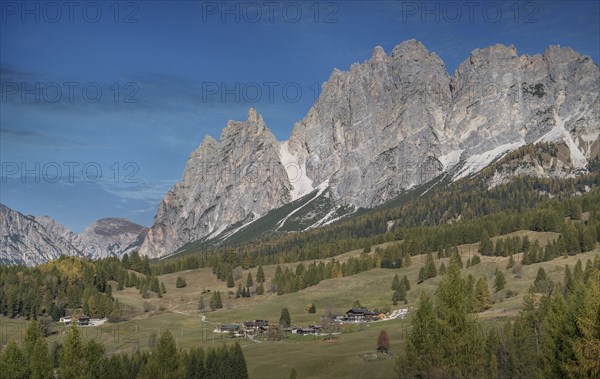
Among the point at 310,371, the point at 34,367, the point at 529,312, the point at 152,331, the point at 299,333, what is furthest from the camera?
the point at 152,331

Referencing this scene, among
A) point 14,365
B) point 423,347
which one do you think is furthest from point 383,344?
point 14,365

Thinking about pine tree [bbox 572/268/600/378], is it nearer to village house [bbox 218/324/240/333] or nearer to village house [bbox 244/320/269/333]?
village house [bbox 244/320/269/333]

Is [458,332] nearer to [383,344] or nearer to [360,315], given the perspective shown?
[383,344]

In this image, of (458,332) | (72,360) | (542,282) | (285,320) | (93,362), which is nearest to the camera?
(458,332)

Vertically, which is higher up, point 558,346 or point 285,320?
point 285,320

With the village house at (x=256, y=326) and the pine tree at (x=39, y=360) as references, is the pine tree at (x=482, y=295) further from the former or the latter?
the pine tree at (x=39, y=360)

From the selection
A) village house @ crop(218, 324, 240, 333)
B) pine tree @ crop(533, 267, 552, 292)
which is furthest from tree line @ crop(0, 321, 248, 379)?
pine tree @ crop(533, 267, 552, 292)

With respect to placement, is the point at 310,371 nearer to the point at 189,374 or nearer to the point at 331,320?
the point at 189,374

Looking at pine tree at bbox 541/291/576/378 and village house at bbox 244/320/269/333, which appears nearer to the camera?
pine tree at bbox 541/291/576/378

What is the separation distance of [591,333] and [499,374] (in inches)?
1768

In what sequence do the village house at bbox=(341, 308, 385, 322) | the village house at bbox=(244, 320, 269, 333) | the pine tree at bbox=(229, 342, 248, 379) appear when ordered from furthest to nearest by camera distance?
the village house at bbox=(341, 308, 385, 322) < the village house at bbox=(244, 320, 269, 333) < the pine tree at bbox=(229, 342, 248, 379)

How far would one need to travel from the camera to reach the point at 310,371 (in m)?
116

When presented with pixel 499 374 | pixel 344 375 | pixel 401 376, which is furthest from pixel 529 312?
pixel 401 376

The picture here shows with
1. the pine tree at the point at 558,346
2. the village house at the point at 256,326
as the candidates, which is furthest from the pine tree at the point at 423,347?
the village house at the point at 256,326
